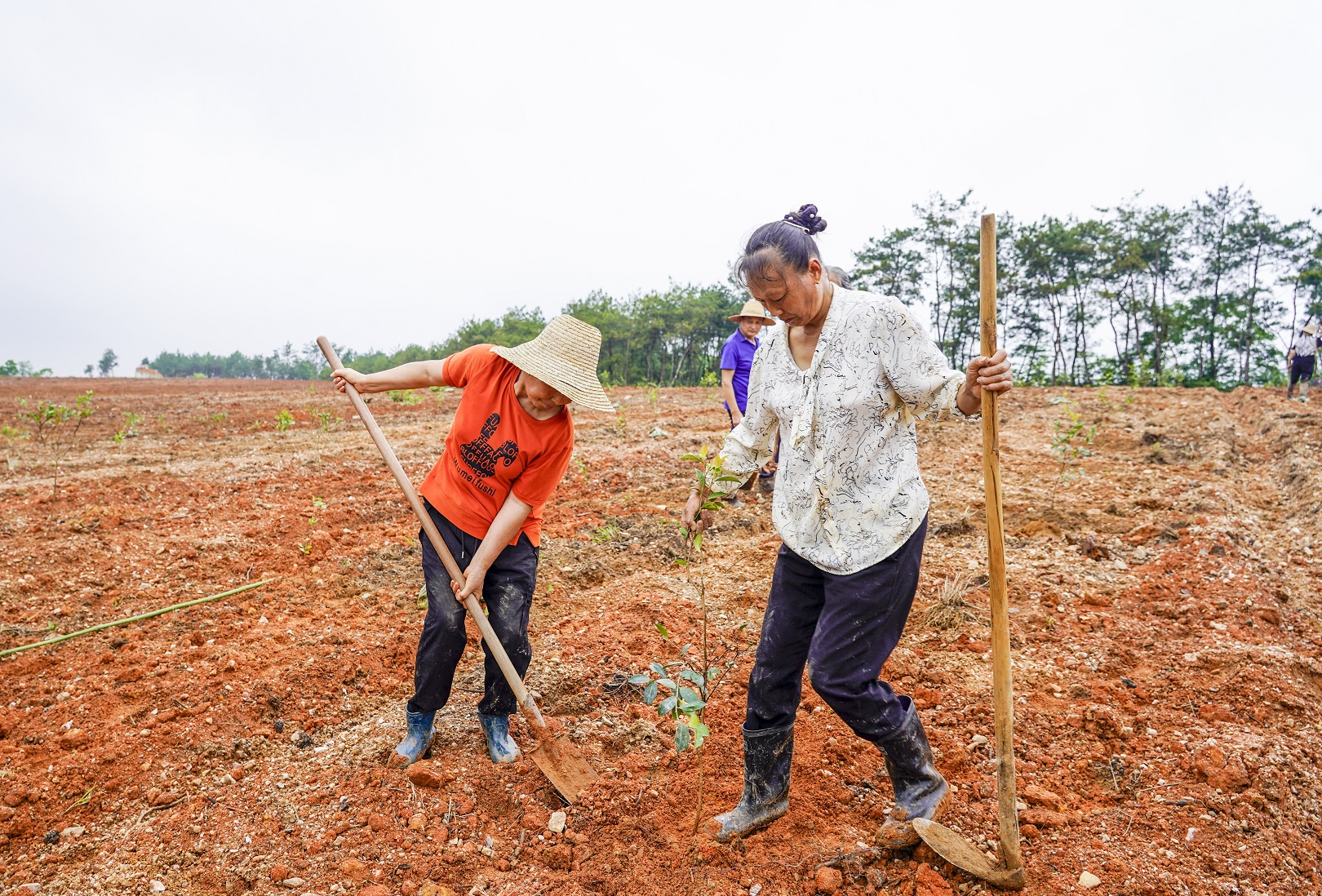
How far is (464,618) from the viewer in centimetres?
239

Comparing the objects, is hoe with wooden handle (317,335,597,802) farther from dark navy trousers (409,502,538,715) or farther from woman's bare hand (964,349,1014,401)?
woman's bare hand (964,349,1014,401)

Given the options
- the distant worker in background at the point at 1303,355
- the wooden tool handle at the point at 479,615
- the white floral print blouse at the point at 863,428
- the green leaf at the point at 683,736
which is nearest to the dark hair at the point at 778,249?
the white floral print blouse at the point at 863,428

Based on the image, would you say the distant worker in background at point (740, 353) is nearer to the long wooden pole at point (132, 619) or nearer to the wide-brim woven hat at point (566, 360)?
the wide-brim woven hat at point (566, 360)

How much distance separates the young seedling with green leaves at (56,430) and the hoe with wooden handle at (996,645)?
6571 mm

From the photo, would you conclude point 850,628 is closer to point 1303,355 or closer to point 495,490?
point 495,490

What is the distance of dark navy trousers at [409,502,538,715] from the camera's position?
2361mm

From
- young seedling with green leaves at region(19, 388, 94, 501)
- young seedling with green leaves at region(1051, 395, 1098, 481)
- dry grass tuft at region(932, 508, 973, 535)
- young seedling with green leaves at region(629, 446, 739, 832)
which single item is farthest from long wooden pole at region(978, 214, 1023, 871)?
young seedling with green leaves at region(19, 388, 94, 501)

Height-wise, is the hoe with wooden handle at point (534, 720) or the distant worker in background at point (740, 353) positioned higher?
Answer: the distant worker in background at point (740, 353)

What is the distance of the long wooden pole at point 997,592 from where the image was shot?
1.65m

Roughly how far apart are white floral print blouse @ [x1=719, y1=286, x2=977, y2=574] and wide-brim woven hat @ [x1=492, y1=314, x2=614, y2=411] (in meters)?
0.66

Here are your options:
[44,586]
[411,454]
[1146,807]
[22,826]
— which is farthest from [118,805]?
[411,454]

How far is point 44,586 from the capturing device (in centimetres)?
380

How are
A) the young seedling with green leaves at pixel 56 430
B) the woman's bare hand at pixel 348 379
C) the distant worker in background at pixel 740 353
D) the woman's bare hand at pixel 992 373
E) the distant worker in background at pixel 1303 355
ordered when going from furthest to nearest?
the distant worker in background at pixel 1303 355 → the young seedling with green leaves at pixel 56 430 → the distant worker in background at pixel 740 353 → the woman's bare hand at pixel 348 379 → the woman's bare hand at pixel 992 373

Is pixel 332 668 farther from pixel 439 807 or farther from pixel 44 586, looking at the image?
pixel 44 586
